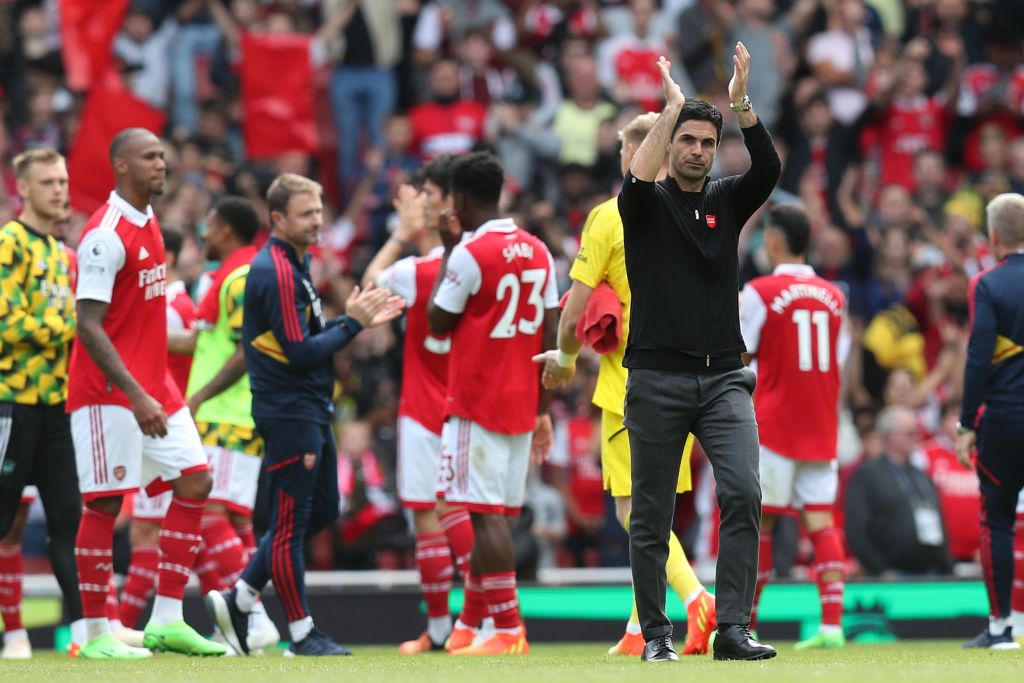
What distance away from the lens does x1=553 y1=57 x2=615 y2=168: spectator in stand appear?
63.5 ft

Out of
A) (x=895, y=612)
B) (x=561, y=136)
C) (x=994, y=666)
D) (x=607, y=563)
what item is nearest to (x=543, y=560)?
(x=607, y=563)

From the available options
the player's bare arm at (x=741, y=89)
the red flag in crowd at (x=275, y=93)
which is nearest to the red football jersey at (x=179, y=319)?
the player's bare arm at (x=741, y=89)

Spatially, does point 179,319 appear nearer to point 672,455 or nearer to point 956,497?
point 672,455

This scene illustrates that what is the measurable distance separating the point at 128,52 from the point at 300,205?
414 inches

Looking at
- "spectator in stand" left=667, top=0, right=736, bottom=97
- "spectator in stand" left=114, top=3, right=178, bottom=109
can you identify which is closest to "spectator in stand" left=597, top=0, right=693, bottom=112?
"spectator in stand" left=667, top=0, right=736, bottom=97

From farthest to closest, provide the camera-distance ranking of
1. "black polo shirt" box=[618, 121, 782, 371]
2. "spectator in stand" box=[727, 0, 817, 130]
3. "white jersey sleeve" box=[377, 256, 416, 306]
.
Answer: "spectator in stand" box=[727, 0, 817, 130] → "white jersey sleeve" box=[377, 256, 416, 306] → "black polo shirt" box=[618, 121, 782, 371]

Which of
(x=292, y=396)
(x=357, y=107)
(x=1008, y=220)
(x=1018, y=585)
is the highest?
(x=357, y=107)

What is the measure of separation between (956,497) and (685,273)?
8.36 m

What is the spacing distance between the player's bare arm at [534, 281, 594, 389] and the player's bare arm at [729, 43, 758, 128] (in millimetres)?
1679

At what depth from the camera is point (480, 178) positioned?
10.3m

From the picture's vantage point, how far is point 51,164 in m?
10.4

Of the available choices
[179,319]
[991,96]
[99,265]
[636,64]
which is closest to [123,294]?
[99,265]

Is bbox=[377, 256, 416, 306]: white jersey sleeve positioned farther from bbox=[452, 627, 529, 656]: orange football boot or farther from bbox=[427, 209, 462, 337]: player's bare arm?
bbox=[452, 627, 529, 656]: orange football boot

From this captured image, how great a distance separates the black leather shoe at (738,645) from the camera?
7910mm
